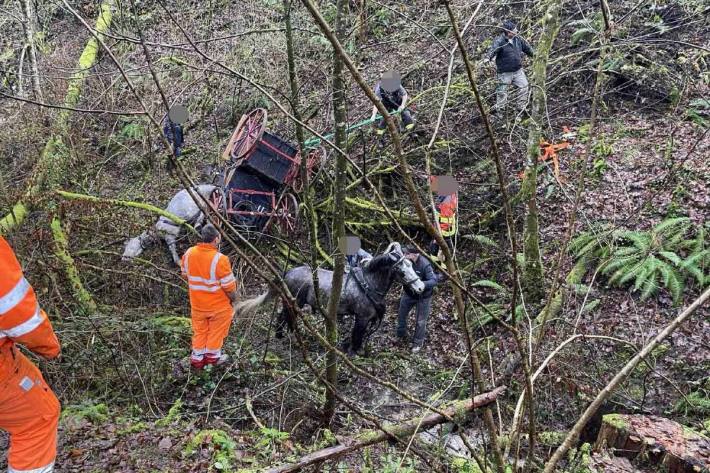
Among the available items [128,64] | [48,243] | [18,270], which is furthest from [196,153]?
[18,270]

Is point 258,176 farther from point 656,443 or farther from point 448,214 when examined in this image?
point 656,443

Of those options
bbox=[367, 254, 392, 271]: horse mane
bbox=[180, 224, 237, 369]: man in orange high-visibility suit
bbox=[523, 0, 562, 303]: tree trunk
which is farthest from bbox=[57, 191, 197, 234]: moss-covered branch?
bbox=[523, 0, 562, 303]: tree trunk

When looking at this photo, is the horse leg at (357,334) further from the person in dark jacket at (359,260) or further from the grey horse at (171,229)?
the grey horse at (171,229)

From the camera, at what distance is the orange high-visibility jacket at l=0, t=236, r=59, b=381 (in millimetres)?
3354

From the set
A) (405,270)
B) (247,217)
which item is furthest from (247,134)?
(405,270)

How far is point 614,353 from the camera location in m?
6.60

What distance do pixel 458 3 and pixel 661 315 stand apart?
7.67 meters

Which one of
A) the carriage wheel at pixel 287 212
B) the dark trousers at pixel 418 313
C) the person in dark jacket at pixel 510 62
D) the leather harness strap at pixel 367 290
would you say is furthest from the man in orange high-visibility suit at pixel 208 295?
the person in dark jacket at pixel 510 62

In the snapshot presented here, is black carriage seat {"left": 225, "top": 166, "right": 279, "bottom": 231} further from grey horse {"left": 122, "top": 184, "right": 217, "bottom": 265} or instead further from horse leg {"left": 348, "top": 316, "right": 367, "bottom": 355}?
horse leg {"left": 348, "top": 316, "right": 367, "bottom": 355}

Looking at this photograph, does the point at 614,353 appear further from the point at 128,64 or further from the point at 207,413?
the point at 128,64

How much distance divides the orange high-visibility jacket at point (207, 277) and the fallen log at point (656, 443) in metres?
3.95

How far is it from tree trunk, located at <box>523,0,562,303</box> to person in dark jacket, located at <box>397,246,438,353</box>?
57.1 inches

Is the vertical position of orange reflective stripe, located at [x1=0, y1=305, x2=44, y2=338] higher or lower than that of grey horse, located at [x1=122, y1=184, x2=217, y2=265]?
higher

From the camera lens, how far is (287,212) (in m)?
8.95
